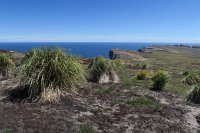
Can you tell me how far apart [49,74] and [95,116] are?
2.79 m

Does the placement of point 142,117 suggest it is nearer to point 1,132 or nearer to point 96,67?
point 1,132

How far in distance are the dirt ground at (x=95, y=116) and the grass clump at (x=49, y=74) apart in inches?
19.4

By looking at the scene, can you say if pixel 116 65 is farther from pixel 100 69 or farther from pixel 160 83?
pixel 160 83

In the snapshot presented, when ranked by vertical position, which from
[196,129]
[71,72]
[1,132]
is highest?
[71,72]

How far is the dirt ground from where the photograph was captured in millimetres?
7043

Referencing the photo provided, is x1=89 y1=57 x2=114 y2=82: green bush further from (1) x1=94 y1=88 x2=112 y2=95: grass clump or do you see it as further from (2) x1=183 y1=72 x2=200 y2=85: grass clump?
(2) x1=183 y1=72 x2=200 y2=85: grass clump

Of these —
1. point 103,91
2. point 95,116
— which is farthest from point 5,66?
point 95,116

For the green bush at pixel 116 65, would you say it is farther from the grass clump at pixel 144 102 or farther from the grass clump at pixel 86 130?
the grass clump at pixel 86 130

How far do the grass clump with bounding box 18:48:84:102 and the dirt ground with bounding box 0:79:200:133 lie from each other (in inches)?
19.4

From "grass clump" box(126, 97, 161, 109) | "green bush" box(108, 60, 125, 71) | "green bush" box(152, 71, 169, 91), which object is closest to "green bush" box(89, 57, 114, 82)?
"green bush" box(108, 60, 125, 71)

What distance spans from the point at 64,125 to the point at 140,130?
2.10 meters

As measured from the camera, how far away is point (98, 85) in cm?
1281

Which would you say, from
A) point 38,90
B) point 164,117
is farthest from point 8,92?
point 164,117

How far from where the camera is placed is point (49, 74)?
9891 mm
